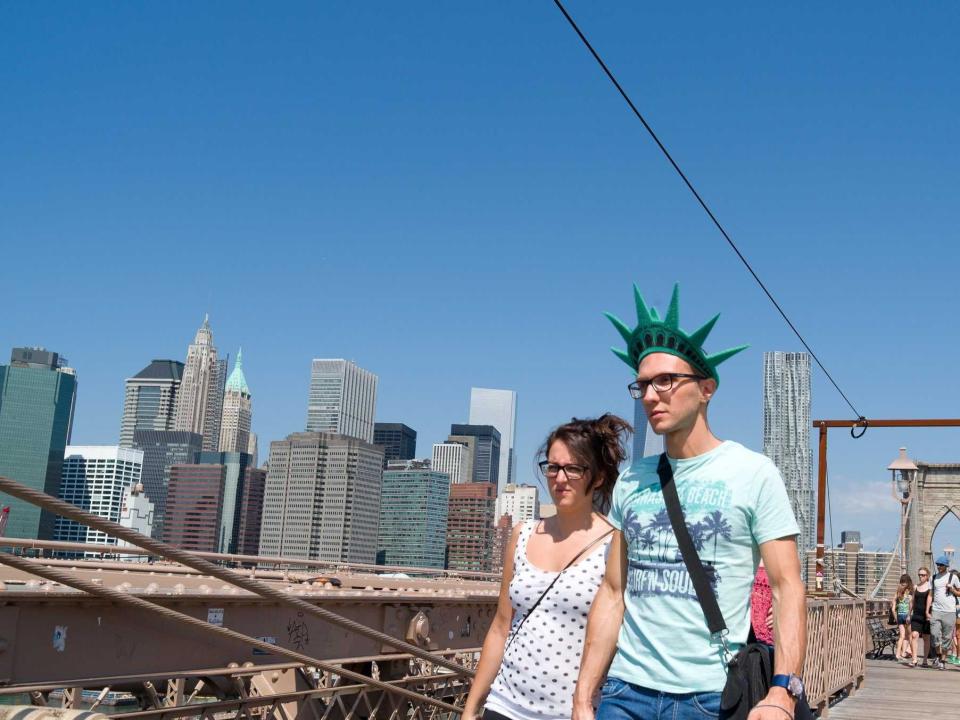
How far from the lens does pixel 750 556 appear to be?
3238 mm

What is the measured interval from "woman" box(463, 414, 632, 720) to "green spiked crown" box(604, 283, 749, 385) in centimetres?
64

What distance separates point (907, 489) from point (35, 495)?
26.9 metres

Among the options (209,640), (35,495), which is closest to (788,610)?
(35,495)

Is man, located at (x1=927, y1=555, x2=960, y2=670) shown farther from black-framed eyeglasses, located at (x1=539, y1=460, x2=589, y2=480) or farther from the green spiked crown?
the green spiked crown

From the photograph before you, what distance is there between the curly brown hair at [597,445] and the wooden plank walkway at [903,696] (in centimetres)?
765

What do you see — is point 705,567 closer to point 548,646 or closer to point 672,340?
point 672,340

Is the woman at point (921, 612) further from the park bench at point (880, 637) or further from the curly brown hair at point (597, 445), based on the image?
the curly brown hair at point (597, 445)

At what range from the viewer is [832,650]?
37.7 ft

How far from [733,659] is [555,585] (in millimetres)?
1112

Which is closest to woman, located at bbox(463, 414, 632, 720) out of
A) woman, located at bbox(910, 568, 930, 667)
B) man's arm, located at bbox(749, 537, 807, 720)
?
man's arm, located at bbox(749, 537, 807, 720)

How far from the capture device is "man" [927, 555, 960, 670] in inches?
578

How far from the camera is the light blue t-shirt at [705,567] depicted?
10.4 ft

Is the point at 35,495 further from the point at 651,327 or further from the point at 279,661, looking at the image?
the point at 279,661

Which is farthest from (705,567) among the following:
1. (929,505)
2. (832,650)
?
(929,505)
